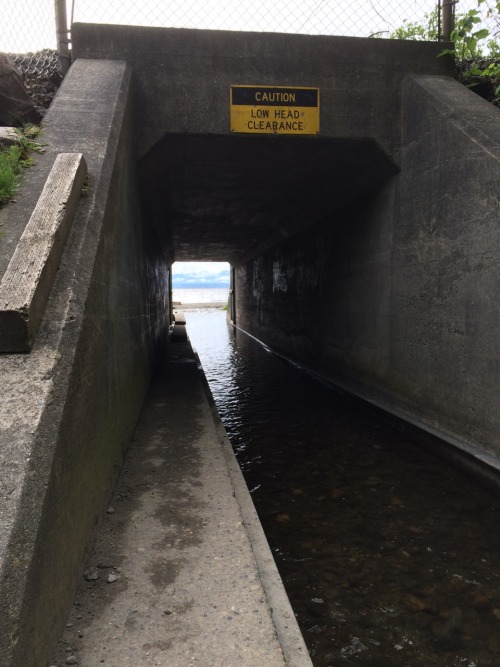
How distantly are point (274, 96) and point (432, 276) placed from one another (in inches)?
144

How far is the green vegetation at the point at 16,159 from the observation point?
11.6 feet

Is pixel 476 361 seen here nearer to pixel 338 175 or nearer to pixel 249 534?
pixel 249 534

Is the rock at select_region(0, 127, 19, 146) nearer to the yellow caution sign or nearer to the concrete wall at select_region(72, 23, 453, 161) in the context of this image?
the concrete wall at select_region(72, 23, 453, 161)

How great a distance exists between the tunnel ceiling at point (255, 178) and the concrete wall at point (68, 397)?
1883mm

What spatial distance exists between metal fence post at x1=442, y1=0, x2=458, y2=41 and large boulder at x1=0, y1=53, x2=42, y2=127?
696 cm

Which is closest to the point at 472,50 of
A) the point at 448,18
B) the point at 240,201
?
the point at 448,18

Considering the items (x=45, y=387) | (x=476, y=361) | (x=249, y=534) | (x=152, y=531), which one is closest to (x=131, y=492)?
(x=152, y=531)

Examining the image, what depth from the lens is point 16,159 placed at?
3873mm

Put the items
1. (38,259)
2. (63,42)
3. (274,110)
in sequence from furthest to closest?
1. (63,42)
2. (274,110)
3. (38,259)

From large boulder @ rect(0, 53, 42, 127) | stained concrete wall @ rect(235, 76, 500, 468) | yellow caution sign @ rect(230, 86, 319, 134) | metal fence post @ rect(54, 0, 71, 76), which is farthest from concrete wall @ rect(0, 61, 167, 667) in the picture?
stained concrete wall @ rect(235, 76, 500, 468)

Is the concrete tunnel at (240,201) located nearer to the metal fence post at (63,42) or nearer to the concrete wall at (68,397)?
the concrete wall at (68,397)

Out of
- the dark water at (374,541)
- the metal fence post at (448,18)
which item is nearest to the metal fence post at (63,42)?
the metal fence post at (448,18)

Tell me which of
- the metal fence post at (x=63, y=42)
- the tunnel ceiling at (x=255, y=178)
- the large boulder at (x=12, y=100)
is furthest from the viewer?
the metal fence post at (x=63, y=42)

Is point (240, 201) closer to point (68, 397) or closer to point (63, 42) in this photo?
point (63, 42)
